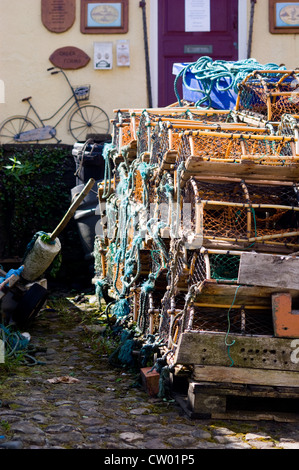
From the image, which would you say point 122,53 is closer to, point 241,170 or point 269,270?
point 241,170

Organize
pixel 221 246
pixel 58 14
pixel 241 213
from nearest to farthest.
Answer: pixel 221 246, pixel 241 213, pixel 58 14

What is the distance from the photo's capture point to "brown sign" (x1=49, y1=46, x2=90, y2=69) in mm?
11117

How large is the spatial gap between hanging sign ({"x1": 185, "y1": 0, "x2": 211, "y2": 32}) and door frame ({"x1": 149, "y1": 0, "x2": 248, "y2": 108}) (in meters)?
0.50

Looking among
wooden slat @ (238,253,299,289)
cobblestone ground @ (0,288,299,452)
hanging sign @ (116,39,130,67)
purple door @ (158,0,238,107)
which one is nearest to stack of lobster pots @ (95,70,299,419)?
wooden slat @ (238,253,299,289)

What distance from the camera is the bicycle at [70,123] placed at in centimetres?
1105

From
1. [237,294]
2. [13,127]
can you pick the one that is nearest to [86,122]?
[13,127]

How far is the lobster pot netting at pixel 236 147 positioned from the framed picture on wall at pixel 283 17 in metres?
6.21

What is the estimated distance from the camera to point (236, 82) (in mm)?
7000

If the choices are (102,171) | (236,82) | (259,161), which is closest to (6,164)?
(102,171)

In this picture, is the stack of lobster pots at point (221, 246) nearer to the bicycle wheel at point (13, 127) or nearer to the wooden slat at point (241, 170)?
the wooden slat at point (241, 170)

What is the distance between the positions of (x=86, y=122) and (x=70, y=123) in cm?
25

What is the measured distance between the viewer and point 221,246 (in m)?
4.70

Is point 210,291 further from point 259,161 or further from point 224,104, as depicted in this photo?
point 224,104
